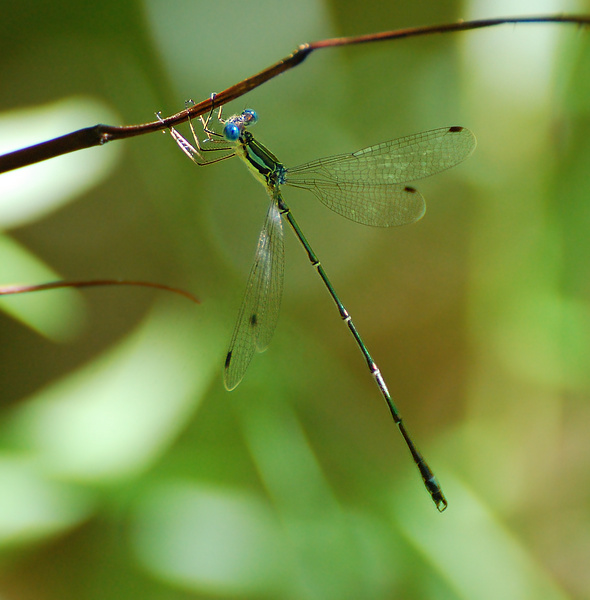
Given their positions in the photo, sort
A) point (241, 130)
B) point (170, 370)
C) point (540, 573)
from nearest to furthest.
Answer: point (241, 130), point (170, 370), point (540, 573)

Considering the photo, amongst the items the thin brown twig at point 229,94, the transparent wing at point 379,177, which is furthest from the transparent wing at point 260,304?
the thin brown twig at point 229,94

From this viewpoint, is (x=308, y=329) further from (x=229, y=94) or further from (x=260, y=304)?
(x=229, y=94)

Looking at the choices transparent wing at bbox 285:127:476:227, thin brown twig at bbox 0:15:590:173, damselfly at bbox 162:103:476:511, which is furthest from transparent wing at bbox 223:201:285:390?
thin brown twig at bbox 0:15:590:173

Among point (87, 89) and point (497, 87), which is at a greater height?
point (87, 89)

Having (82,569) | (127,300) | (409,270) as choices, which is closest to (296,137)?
(409,270)

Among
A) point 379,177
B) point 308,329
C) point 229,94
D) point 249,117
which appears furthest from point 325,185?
point 229,94

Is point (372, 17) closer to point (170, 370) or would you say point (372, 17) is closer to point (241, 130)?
point (241, 130)

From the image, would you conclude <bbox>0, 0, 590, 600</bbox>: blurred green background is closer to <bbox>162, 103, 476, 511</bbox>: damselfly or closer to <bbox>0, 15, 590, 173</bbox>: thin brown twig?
<bbox>162, 103, 476, 511</bbox>: damselfly
